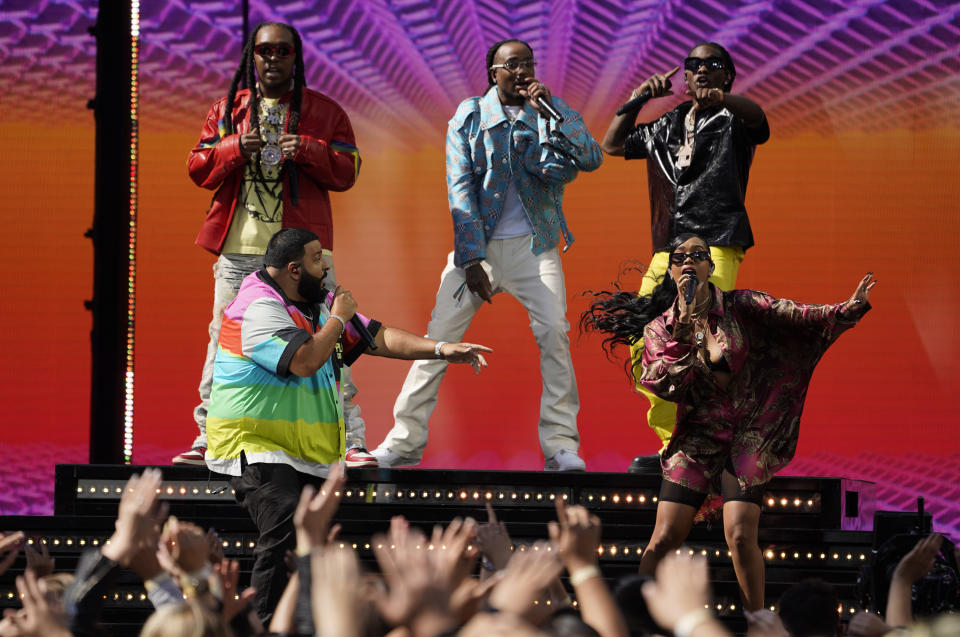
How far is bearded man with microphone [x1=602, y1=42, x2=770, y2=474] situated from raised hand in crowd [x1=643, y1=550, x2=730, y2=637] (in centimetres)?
321

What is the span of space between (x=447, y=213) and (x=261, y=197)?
5.66ft

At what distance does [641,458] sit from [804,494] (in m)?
0.76

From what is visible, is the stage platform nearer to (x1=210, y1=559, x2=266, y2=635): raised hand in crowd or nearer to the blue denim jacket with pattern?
the blue denim jacket with pattern

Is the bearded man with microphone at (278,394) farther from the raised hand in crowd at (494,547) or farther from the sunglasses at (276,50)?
the sunglasses at (276,50)

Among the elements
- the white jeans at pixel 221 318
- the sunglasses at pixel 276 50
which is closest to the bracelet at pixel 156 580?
the white jeans at pixel 221 318

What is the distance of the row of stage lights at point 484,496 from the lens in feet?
19.6

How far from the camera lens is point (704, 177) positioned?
6281 millimetres

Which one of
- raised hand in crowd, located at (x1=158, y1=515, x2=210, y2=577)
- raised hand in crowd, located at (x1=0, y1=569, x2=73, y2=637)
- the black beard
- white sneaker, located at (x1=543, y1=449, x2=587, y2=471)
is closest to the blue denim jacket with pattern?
white sneaker, located at (x1=543, y1=449, x2=587, y2=471)

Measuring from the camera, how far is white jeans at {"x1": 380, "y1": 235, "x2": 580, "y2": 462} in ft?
21.3

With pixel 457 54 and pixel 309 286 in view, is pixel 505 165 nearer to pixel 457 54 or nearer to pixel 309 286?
pixel 457 54

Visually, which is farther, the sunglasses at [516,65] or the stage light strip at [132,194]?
the stage light strip at [132,194]

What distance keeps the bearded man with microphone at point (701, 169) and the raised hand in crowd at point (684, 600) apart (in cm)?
321

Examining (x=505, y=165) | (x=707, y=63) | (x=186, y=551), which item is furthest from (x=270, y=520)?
(x=707, y=63)

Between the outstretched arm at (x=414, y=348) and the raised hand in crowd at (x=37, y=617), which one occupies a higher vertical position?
the outstretched arm at (x=414, y=348)
